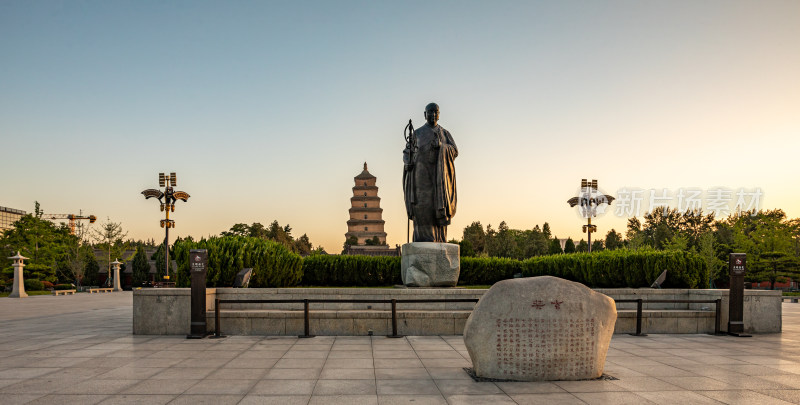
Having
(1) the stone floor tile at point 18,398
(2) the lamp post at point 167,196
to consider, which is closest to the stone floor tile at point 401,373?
(1) the stone floor tile at point 18,398

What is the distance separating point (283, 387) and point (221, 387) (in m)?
0.74

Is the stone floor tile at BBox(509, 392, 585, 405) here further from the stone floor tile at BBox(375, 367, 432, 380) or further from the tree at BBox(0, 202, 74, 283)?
the tree at BBox(0, 202, 74, 283)

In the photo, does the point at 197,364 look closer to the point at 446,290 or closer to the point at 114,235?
the point at 446,290

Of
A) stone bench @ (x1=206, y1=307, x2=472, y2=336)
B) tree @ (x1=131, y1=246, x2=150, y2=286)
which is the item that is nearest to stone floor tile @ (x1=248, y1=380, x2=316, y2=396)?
stone bench @ (x1=206, y1=307, x2=472, y2=336)

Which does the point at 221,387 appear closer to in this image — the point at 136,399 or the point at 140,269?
the point at 136,399

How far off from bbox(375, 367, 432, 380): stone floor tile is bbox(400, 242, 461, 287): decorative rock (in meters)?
4.55

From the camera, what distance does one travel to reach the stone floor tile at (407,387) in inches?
214

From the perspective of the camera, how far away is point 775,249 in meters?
38.6

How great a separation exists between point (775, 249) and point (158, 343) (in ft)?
152

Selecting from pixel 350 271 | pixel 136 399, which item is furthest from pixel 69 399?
pixel 350 271

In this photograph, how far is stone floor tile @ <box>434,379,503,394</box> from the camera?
5410mm

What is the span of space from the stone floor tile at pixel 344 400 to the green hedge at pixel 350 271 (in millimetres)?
9808

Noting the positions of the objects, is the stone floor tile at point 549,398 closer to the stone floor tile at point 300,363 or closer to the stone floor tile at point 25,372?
the stone floor tile at point 300,363

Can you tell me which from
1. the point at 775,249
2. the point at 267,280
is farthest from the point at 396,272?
the point at 775,249
